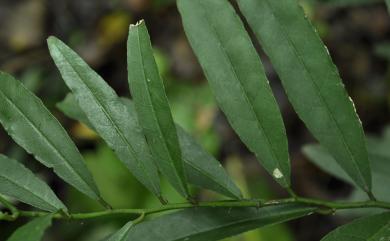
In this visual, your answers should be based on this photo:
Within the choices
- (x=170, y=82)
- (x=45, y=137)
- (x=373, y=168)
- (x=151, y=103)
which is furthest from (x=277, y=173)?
(x=170, y=82)

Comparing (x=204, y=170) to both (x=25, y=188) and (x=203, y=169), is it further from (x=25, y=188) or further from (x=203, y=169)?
(x=25, y=188)

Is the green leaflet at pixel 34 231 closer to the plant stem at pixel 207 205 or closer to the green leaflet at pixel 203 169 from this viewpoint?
the plant stem at pixel 207 205

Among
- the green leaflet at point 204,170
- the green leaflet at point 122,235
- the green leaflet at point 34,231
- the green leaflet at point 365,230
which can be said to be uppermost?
the green leaflet at point 34,231

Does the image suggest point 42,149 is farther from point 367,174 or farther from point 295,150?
point 295,150

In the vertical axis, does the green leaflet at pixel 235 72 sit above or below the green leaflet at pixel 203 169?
above

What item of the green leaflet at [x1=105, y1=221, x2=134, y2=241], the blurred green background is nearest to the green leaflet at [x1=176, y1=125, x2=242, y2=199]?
the green leaflet at [x1=105, y1=221, x2=134, y2=241]

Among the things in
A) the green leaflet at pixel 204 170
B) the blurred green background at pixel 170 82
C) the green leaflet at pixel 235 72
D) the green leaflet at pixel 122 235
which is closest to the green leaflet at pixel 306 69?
the green leaflet at pixel 235 72
